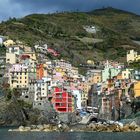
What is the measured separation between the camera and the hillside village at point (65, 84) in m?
108

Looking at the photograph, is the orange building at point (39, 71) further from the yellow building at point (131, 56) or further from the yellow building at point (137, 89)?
the yellow building at point (131, 56)

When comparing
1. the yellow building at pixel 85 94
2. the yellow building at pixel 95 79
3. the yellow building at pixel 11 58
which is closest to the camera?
the yellow building at pixel 85 94

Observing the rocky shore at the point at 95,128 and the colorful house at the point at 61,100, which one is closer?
the rocky shore at the point at 95,128

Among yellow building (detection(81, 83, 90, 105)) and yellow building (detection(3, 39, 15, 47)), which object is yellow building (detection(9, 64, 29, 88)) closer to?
yellow building (detection(81, 83, 90, 105))

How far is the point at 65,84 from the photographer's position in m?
123

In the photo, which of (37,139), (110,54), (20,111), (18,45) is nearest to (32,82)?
(20,111)

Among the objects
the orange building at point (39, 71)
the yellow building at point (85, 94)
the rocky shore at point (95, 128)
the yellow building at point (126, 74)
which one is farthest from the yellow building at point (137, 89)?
the orange building at point (39, 71)

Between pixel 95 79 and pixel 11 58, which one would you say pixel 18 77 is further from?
pixel 95 79

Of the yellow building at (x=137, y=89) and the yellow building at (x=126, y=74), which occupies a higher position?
the yellow building at (x=126, y=74)

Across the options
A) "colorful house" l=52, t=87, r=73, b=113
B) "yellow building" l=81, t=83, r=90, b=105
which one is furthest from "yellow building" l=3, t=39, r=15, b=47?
"colorful house" l=52, t=87, r=73, b=113

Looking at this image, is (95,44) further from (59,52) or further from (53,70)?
(53,70)

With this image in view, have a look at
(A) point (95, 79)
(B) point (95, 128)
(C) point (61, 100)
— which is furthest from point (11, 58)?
(B) point (95, 128)

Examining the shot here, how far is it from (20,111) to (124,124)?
24.0m

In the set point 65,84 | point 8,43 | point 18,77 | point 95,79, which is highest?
point 8,43
